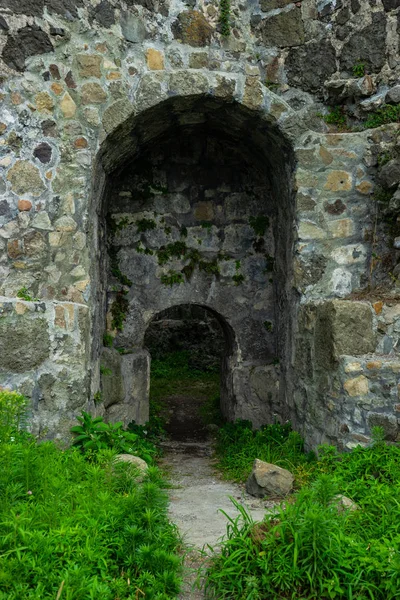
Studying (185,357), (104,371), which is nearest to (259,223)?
(104,371)

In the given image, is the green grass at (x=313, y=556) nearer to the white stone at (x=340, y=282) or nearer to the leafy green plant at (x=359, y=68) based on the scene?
the white stone at (x=340, y=282)

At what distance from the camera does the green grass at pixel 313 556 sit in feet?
7.72

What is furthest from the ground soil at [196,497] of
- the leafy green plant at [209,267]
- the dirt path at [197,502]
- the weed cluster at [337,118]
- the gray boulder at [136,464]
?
the weed cluster at [337,118]

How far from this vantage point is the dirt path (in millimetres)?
2848

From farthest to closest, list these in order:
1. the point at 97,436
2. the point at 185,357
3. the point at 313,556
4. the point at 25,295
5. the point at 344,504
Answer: the point at 185,357 → the point at 25,295 → the point at 97,436 → the point at 344,504 → the point at 313,556

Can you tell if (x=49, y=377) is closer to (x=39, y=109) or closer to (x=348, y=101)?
(x=39, y=109)

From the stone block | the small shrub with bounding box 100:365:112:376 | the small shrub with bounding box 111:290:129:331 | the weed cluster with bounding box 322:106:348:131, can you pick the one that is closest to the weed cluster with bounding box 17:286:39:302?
the stone block

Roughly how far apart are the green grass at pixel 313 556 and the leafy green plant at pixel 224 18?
3616 mm

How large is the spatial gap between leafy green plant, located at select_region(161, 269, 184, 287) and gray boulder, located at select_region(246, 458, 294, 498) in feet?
8.07

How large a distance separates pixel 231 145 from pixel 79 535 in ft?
13.7

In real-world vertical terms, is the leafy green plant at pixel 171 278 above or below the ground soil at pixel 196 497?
above

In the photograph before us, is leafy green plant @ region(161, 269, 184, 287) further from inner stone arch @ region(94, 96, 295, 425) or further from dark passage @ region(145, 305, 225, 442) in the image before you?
dark passage @ region(145, 305, 225, 442)

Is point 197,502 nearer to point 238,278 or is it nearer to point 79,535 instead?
point 79,535

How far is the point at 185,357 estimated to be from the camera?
9992mm
